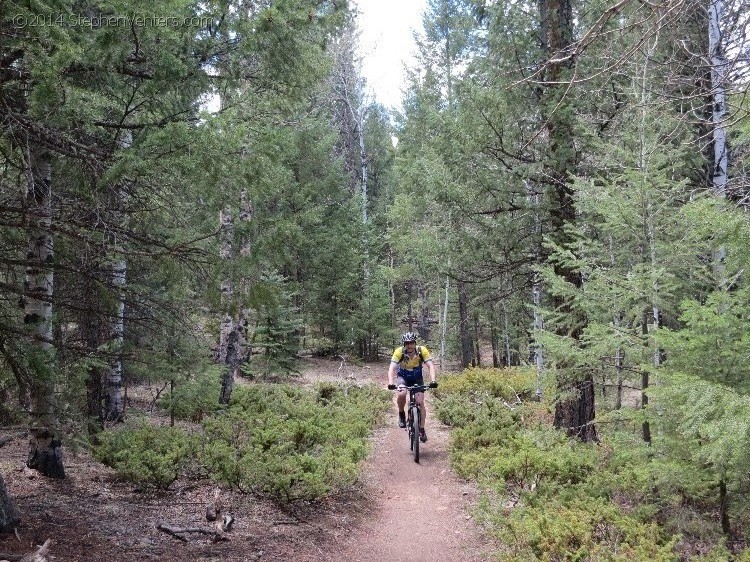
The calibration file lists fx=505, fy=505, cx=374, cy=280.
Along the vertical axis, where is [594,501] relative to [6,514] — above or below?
below

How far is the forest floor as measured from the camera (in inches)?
180

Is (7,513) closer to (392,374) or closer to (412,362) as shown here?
(392,374)

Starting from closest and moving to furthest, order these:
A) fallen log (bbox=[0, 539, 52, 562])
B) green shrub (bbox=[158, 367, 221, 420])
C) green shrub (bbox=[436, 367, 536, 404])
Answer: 1. fallen log (bbox=[0, 539, 52, 562])
2. green shrub (bbox=[158, 367, 221, 420])
3. green shrub (bbox=[436, 367, 536, 404])

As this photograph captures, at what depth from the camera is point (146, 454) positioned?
246 inches

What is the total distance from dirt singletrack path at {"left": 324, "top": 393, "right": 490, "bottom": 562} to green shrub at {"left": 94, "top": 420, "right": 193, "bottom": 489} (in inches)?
92.3

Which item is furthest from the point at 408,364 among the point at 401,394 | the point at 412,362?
the point at 401,394

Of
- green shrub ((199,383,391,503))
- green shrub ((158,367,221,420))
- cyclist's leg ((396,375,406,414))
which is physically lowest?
green shrub ((199,383,391,503))

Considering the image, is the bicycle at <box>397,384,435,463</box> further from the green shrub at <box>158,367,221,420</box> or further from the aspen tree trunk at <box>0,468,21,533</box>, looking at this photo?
the aspen tree trunk at <box>0,468,21,533</box>

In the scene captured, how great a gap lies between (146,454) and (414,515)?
11.5 feet

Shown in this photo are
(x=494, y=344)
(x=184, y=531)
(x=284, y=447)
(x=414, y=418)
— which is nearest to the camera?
(x=184, y=531)

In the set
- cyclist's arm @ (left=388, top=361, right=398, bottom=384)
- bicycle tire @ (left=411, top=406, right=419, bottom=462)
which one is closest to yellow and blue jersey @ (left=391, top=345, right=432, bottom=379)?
cyclist's arm @ (left=388, top=361, right=398, bottom=384)

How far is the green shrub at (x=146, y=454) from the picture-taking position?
20.0 feet

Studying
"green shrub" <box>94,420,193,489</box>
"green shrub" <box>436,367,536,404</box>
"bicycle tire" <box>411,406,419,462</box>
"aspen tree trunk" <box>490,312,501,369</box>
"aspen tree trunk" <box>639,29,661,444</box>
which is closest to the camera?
"aspen tree trunk" <box>639,29,661,444</box>

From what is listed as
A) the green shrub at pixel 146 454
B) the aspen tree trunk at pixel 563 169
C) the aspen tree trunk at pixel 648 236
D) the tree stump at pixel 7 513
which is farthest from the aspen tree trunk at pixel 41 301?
the aspen tree trunk at pixel 563 169
